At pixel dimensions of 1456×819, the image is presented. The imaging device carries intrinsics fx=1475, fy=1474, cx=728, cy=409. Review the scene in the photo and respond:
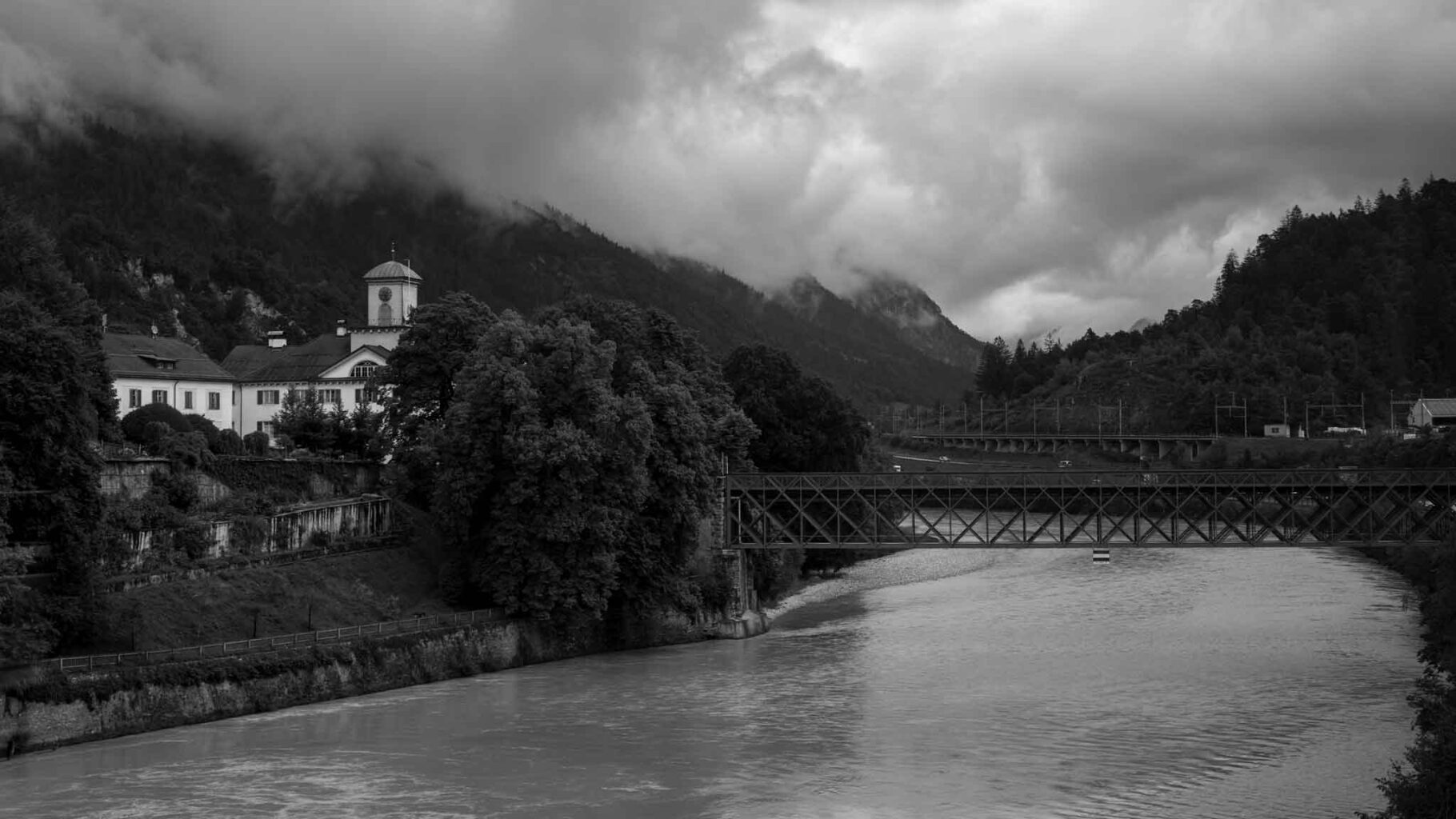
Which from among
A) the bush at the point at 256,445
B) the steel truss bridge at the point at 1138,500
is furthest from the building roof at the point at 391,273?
the steel truss bridge at the point at 1138,500

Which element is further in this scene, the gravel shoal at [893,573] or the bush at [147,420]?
the gravel shoal at [893,573]

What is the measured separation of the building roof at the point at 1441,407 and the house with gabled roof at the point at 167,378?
11779 centimetres

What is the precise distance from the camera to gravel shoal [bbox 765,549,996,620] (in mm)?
86125

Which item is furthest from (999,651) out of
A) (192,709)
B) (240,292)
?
(240,292)

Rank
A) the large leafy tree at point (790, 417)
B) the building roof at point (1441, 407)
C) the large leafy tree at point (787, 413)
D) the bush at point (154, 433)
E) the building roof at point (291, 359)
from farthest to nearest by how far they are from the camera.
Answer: the building roof at point (1441, 407) → the building roof at point (291, 359) → the large leafy tree at point (787, 413) → the large leafy tree at point (790, 417) → the bush at point (154, 433)

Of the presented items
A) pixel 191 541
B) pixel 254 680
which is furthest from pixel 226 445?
pixel 254 680

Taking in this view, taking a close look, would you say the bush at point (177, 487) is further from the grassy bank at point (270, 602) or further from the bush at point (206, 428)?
the bush at point (206, 428)

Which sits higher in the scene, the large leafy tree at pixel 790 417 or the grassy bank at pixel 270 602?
the large leafy tree at pixel 790 417

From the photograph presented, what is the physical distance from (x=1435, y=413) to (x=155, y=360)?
4851 inches

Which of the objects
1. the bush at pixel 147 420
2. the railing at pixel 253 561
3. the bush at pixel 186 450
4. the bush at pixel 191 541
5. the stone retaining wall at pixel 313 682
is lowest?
the stone retaining wall at pixel 313 682

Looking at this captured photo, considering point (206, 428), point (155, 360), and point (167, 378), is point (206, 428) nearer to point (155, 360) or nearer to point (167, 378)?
point (167, 378)

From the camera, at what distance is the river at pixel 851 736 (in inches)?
1495

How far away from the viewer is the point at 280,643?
51000mm

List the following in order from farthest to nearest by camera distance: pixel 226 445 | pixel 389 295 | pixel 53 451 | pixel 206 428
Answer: pixel 389 295 → pixel 206 428 → pixel 226 445 → pixel 53 451
